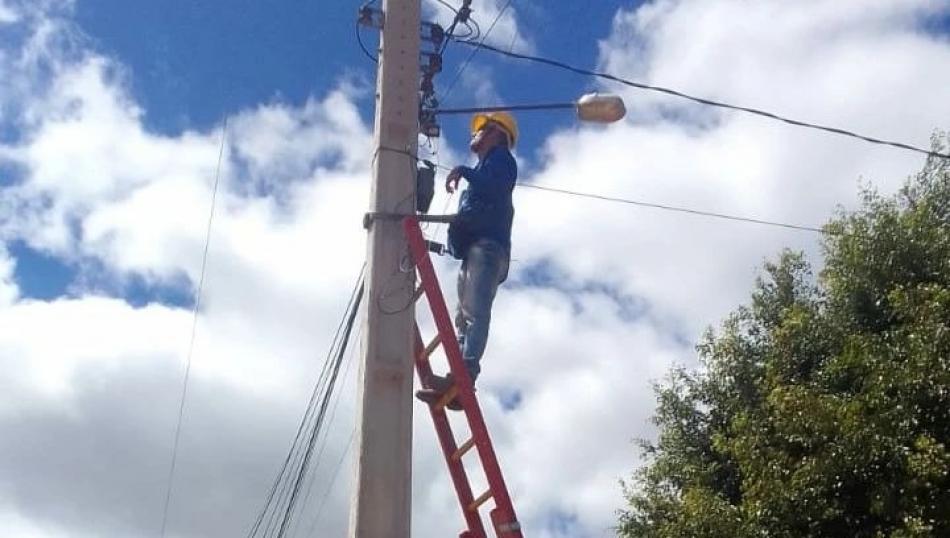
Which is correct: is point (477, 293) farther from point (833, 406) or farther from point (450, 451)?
point (833, 406)

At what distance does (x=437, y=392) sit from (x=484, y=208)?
966mm

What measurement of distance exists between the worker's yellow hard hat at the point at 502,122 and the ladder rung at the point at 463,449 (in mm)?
1718

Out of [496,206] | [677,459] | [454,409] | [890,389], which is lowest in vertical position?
[454,409]

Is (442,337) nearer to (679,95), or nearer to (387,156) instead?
(387,156)

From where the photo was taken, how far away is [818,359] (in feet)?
37.3

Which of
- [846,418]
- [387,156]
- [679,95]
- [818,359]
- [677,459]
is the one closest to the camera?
[387,156]

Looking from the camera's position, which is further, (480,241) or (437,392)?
(480,241)

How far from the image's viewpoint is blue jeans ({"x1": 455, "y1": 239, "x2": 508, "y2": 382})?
17.2 ft

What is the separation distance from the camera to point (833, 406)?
9.45m

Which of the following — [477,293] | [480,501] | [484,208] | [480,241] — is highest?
[484,208]

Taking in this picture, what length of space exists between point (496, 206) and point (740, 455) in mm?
5619

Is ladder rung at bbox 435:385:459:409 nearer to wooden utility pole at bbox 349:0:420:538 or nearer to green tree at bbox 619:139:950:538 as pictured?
wooden utility pole at bbox 349:0:420:538

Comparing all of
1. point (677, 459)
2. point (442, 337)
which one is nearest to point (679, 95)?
point (442, 337)

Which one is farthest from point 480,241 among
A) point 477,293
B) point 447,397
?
point 447,397
